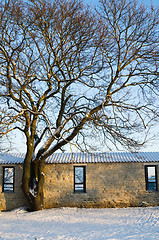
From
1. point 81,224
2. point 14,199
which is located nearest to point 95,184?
point 81,224

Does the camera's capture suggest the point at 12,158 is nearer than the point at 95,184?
No

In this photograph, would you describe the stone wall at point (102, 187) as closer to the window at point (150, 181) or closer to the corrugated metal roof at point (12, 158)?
the window at point (150, 181)

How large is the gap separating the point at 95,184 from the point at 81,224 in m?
4.16

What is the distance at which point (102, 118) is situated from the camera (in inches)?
457

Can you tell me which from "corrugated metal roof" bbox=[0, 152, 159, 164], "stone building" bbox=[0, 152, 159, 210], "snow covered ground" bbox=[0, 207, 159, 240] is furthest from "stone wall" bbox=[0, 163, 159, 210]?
"snow covered ground" bbox=[0, 207, 159, 240]

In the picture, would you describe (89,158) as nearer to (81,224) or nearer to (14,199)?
(14,199)

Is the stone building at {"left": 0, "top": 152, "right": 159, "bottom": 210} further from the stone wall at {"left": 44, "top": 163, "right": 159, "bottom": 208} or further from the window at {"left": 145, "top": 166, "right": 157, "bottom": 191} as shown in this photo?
the window at {"left": 145, "top": 166, "right": 157, "bottom": 191}

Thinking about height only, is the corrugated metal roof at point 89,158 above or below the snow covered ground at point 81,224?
above

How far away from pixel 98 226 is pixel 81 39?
7.60 metres

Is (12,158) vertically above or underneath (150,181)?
above

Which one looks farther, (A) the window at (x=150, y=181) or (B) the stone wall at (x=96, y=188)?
(A) the window at (x=150, y=181)

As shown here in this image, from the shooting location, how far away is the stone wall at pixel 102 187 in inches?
548

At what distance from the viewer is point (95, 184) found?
1412cm

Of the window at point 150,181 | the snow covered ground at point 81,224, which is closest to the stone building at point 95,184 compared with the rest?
the window at point 150,181
